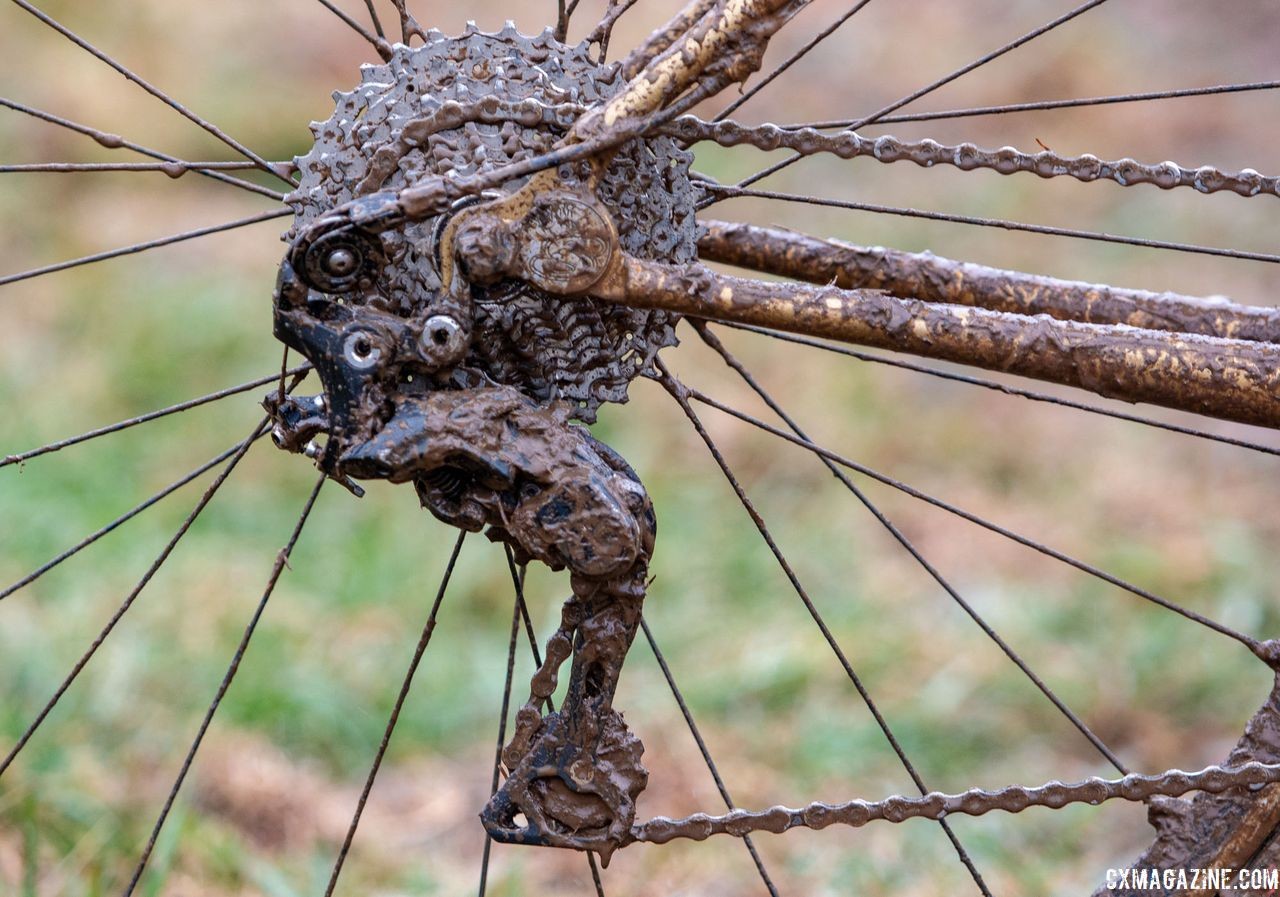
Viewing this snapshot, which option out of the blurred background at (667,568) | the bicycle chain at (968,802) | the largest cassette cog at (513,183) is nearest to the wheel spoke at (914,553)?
the bicycle chain at (968,802)

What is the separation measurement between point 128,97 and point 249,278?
3.86ft

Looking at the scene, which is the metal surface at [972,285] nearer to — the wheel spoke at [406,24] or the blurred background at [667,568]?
the wheel spoke at [406,24]

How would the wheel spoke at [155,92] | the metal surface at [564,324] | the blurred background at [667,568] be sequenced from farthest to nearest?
the blurred background at [667,568]
the wheel spoke at [155,92]
the metal surface at [564,324]

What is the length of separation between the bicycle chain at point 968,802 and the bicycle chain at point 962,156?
2.24 ft

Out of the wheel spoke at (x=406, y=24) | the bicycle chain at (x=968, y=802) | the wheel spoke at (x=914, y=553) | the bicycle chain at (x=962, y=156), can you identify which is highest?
the wheel spoke at (x=406, y=24)

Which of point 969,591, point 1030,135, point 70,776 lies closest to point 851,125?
point 70,776

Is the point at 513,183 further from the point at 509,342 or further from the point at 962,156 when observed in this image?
the point at 962,156

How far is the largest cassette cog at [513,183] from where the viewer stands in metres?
1.58

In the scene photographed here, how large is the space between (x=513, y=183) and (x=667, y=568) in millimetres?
2512

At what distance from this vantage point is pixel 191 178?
632 cm

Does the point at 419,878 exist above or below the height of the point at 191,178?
below

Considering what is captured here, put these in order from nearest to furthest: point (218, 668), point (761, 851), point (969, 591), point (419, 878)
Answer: point (419, 878), point (761, 851), point (218, 668), point (969, 591)

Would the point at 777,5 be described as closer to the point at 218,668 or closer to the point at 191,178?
the point at 218,668

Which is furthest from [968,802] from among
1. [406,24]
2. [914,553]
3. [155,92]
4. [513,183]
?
[155,92]
